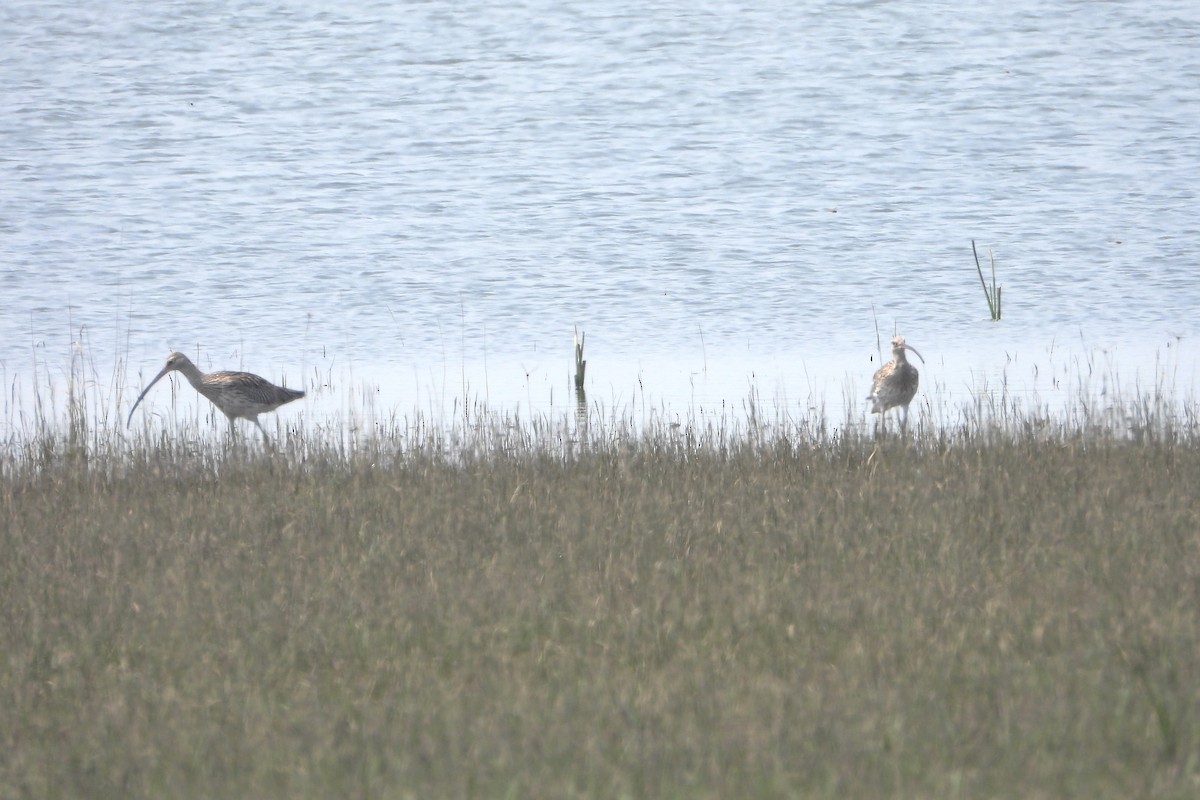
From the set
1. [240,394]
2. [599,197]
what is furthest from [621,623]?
[599,197]

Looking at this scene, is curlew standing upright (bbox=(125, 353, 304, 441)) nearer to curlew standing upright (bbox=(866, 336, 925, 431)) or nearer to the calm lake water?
the calm lake water

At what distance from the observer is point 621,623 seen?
611cm

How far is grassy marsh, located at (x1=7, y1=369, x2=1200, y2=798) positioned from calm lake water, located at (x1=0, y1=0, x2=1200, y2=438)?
329 cm

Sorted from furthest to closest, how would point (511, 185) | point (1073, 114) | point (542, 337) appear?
point (1073, 114), point (511, 185), point (542, 337)

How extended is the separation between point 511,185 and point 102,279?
10.3 m

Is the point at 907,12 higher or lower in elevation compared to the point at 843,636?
higher

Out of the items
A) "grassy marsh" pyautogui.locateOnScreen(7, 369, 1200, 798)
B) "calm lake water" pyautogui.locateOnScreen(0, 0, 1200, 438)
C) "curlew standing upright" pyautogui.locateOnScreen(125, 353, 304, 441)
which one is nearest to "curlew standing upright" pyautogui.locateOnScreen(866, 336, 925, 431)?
"calm lake water" pyautogui.locateOnScreen(0, 0, 1200, 438)

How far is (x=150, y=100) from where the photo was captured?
3788cm

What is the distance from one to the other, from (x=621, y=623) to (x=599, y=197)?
24107 millimetres

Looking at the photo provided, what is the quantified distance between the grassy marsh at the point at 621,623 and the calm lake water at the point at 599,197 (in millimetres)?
3289

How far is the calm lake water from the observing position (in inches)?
684

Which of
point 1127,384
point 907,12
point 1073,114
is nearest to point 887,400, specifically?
point 1127,384

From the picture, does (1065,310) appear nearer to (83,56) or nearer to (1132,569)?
(1132,569)

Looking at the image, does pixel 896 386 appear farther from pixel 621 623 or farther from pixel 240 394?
pixel 621 623
